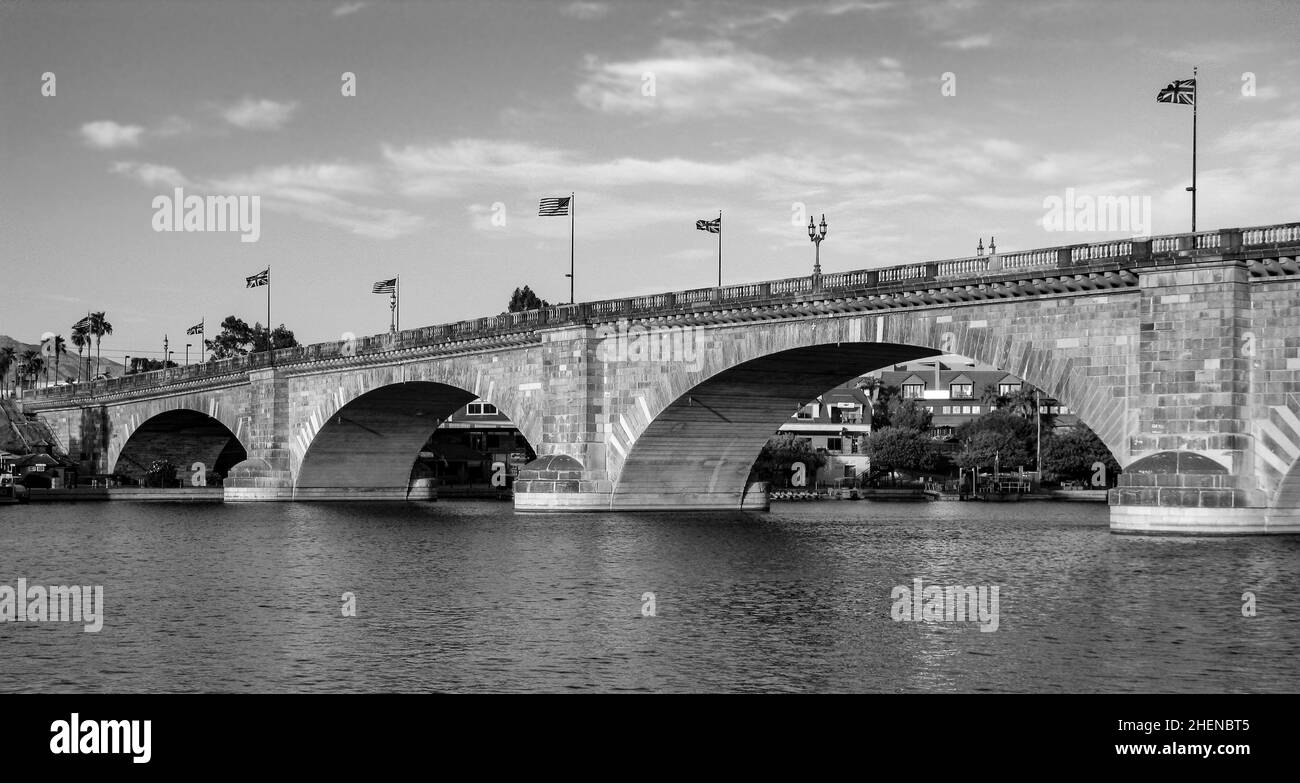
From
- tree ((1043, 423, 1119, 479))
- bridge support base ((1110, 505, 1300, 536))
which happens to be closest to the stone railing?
bridge support base ((1110, 505, 1300, 536))

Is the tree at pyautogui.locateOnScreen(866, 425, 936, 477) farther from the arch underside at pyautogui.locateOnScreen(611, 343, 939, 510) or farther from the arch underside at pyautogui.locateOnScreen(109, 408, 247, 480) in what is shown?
the arch underside at pyautogui.locateOnScreen(109, 408, 247, 480)

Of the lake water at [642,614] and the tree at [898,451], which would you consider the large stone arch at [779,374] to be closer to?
the lake water at [642,614]

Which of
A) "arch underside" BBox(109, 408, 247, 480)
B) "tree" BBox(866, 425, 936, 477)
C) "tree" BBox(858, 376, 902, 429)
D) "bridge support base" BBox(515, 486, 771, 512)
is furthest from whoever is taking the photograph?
"tree" BBox(858, 376, 902, 429)

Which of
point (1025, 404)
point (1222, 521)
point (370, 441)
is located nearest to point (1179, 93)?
point (1222, 521)

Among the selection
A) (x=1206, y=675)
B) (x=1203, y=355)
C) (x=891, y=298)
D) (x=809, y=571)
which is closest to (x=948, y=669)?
(x=1206, y=675)

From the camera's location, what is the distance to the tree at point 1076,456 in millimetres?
129375

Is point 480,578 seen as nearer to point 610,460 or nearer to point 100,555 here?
point 100,555

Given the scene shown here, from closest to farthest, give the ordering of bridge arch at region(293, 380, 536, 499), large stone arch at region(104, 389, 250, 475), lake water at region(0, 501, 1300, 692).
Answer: lake water at region(0, 501, 1300, 692)
bridge arch at region(293, 380, 536, 499)
large stone arch at region(104, 389, 250, 475)

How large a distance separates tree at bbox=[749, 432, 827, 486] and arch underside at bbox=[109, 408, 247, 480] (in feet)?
158

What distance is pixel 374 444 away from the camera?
10400 cm

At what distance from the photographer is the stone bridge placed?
47875 mm

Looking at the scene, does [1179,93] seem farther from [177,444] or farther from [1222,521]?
[177,444]

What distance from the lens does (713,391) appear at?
7038 centimetres
